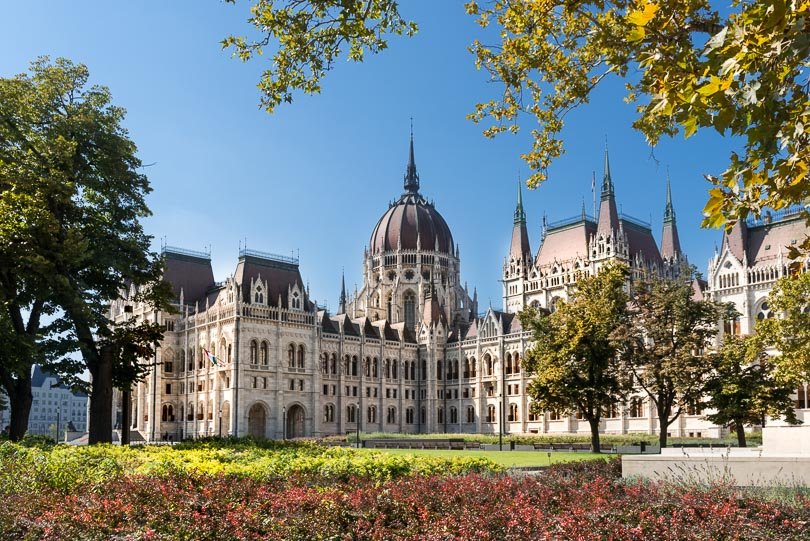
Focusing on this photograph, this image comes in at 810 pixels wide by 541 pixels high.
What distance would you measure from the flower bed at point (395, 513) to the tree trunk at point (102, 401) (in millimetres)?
17098

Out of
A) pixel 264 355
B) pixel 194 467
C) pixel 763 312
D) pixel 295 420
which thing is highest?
pixel 763 312

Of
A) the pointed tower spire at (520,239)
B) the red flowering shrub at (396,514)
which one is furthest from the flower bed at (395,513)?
the pointed tower spire at (520,239)

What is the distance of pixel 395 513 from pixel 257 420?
68.3m

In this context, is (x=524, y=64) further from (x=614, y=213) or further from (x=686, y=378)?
(x=614, y=213)

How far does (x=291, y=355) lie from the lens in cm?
7950

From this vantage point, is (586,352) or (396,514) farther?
(586,352)

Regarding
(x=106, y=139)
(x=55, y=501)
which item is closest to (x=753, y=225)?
(x=106, y=139)

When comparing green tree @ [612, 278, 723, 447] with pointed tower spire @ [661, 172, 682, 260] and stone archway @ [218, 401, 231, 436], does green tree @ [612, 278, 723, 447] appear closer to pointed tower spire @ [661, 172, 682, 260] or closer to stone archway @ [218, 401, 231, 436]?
stone archway @ [218, 401, 231, 436]

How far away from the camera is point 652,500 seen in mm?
11648

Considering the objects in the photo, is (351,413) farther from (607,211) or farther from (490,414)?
(607,211)

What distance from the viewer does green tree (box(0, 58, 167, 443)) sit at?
2878 centimetres

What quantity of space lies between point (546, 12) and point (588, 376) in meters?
28.7

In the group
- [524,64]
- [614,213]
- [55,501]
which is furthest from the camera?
[614,213]

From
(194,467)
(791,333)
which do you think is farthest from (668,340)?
(194,467)
